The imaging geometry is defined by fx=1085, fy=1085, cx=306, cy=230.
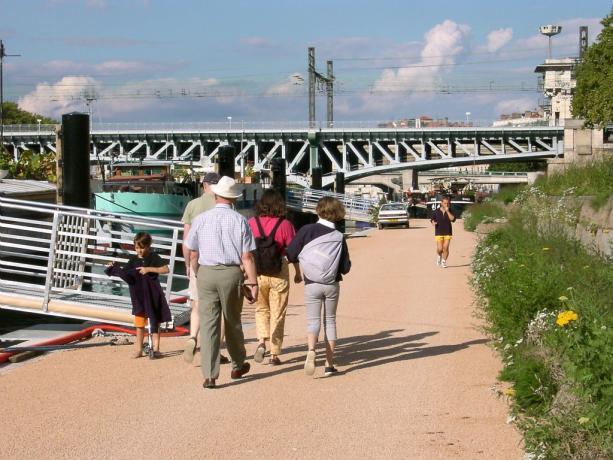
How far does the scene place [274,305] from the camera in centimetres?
1070

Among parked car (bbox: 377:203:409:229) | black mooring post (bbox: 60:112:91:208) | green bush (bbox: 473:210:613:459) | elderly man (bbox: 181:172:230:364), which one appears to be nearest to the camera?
green bush (bbox: 473:210:613:459)

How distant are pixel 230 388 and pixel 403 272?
13342mm

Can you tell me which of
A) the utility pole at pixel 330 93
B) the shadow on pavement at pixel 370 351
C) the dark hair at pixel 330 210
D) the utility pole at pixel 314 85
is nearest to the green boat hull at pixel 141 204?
the shadow on pavement at pixel 370 351

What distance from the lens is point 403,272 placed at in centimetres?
2250

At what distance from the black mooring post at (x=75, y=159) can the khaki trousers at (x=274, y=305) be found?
837 cm

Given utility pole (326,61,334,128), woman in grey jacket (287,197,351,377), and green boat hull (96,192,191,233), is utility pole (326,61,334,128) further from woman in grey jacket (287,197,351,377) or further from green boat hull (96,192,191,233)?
woman in grey jacket (287,197,351,377)

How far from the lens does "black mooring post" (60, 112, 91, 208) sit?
18375 mm

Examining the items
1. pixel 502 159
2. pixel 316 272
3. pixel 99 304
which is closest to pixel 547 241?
pixel 316 272

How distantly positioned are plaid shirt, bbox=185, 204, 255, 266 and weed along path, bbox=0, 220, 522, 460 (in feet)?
3.75

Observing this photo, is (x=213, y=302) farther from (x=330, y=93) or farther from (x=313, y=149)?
(x=330, y=93)

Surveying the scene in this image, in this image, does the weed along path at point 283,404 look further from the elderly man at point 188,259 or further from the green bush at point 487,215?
the green bush at point 487,215

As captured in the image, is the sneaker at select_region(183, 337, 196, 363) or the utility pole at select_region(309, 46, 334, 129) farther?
the utility pole at select_region(309, 46, 334, 129)

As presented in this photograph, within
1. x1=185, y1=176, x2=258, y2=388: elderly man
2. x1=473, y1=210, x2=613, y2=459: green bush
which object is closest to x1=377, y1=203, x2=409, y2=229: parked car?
x1=473, y1=210, x2=613, y2=459: green bush

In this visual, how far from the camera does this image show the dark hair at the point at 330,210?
1015cm
